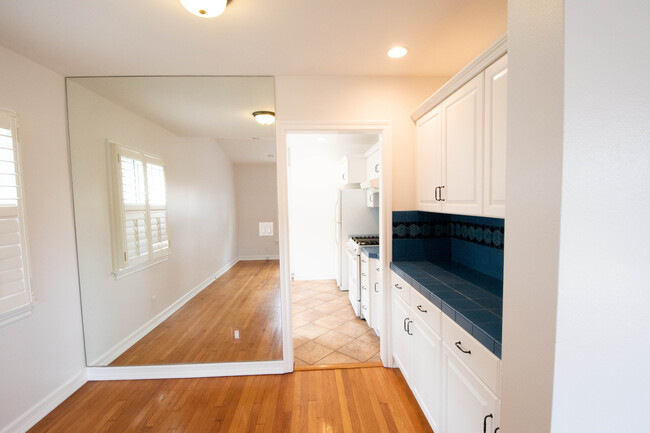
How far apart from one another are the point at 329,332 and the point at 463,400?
1.90 metres

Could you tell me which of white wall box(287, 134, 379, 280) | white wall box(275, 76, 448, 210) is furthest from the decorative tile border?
white wall box(287, 134, 379, 280)

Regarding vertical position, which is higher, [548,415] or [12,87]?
[12,87]

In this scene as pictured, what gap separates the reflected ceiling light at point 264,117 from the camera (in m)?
2.31

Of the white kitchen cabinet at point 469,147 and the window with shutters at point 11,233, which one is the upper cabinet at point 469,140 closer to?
the white kitchen cabinet at point 469,147

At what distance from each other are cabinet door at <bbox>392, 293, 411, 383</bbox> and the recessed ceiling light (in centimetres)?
182

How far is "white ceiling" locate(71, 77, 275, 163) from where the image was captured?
2227mm

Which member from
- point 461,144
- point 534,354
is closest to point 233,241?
point 461,144

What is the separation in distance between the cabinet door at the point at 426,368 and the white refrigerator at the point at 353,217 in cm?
233

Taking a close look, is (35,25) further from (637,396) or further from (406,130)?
(637,396)

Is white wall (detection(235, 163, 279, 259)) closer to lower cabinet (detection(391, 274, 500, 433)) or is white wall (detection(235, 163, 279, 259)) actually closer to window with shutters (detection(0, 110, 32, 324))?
lower cabinet (detection(391, 274, 500, 433))

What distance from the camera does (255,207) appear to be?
275 cm

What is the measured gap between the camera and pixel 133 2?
4.49 ft

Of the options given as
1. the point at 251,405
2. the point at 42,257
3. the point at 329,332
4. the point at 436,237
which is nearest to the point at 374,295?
the point at 329,332

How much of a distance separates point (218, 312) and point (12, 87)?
2321 millimetres
